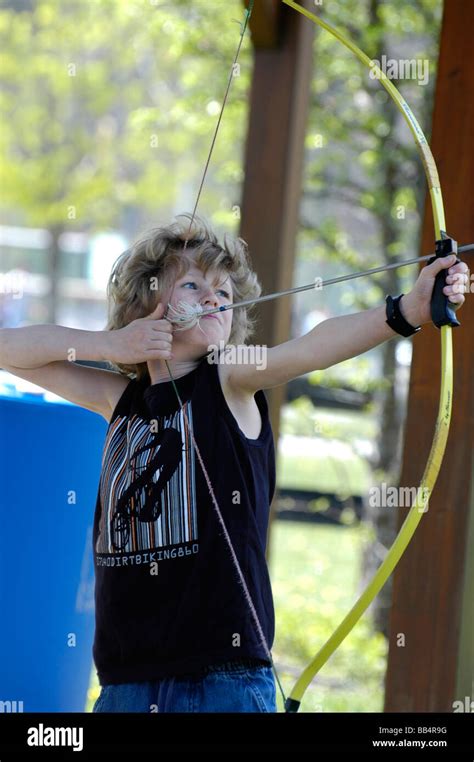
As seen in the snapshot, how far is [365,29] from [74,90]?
25.3 ft

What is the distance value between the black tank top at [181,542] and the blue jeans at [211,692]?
23mm

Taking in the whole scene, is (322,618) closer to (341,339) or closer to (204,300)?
(204,300)

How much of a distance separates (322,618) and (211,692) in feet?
14.5

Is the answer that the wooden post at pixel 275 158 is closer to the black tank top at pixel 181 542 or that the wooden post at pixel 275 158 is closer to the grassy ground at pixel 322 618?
the black tank top at pixel 181 542

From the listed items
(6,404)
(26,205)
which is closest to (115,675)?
(6,404)

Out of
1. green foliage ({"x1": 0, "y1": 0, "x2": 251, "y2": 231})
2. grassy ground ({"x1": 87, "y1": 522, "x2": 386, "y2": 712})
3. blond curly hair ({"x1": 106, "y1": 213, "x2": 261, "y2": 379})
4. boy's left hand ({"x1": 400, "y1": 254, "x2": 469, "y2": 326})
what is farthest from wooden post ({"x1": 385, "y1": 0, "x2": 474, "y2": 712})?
green foliage ({"x1": 0, "y1": 0, "x2": 251, "y2": 231})

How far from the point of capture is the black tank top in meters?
1.80

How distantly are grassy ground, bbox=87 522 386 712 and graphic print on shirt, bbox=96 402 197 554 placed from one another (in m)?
1.89

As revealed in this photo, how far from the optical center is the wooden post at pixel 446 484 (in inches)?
93.0

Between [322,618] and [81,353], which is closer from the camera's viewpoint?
[81,353]

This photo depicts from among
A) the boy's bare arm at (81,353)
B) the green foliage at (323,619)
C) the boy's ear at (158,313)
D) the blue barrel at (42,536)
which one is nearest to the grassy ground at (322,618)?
the green foliage at (323,619)

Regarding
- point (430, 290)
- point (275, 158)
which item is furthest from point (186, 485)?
point (275, 158)

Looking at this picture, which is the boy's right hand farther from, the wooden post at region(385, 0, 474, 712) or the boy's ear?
the wooden post at region(385, 0, 474, 712)

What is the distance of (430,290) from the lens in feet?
5.33
